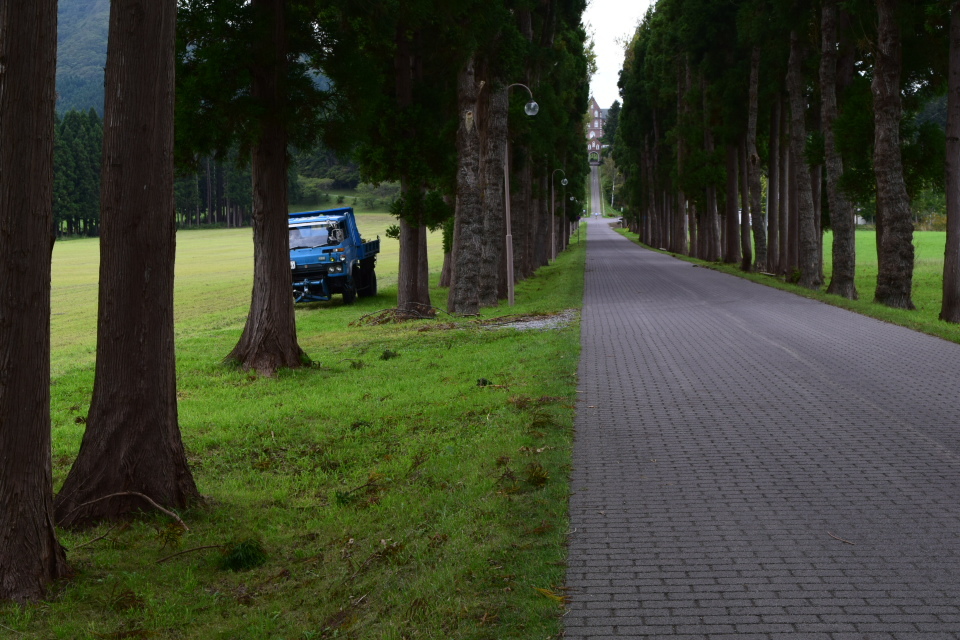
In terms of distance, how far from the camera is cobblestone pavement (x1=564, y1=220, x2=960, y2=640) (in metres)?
4.59

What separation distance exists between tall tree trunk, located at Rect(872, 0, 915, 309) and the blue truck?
1449 centimetres

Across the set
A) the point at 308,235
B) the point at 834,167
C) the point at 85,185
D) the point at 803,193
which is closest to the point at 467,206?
the point at 308,235

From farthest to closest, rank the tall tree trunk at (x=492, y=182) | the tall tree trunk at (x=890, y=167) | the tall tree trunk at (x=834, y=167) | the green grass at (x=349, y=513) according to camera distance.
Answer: the tall tree trunk at (x=834, y=167), the tall tree trunk at (x=492, y=182), the tall tree trunk at (x=890, y=167), the green grass at (x=349, y=513)

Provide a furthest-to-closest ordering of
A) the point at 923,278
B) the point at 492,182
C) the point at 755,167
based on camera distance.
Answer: the point at 923,278
the point at 755,167
the point at 492,182

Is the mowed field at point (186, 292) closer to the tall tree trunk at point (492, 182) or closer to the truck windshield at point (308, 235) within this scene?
the truck windshield at point (308, 235)

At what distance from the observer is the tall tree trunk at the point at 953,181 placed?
750 inches

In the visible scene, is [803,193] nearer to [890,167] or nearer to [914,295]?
[914,295]

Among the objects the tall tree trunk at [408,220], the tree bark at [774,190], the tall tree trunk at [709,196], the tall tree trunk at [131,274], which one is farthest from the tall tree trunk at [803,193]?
the tall tree trunk at [131,274]

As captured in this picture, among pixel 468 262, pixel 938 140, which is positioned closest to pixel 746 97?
pixel 938 140

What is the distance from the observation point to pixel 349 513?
6652 millimetres

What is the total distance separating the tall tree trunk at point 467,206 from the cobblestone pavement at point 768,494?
316 inches

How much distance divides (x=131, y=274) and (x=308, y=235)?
22.3 m

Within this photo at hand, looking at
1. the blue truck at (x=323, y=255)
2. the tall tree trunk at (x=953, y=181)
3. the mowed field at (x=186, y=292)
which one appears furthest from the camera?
the blue truck at (x=323, y=255)

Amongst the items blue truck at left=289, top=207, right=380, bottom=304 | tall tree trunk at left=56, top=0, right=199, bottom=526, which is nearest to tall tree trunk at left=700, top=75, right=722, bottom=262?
blue truck at left=289, top=207, right=380, bottom=304
